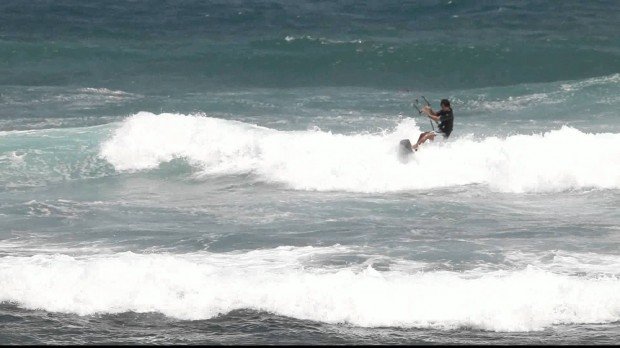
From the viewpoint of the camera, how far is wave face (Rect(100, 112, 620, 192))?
21.6 metres

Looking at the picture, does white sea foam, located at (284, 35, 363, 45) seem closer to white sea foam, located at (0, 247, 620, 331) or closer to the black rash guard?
the black rash guard

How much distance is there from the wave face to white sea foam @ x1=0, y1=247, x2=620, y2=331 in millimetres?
6675

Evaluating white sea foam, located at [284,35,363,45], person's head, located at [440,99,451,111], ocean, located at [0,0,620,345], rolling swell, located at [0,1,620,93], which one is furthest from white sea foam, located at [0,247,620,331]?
white sea foam, located at [284,35,363,45]

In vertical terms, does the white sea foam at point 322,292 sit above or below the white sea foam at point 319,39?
below

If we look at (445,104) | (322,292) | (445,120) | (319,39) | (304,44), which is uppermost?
(319,39)

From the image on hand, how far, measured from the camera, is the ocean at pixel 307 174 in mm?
13875

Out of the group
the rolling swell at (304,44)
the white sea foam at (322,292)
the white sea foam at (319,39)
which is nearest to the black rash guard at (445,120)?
the white sea foam at (322,292)

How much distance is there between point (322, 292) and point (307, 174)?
26.5ft

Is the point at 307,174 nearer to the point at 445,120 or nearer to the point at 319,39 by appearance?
the point at 445,120

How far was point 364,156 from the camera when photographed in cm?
2295

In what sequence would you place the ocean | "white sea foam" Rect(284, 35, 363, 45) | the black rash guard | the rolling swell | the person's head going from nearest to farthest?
1. the ocean
2. the person's head
3. the black rash guard
4. the rolling swell
5. "white sea foam" Rect(284, 35, 363, 45)

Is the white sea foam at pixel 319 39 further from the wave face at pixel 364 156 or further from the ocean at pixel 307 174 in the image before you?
the wave face at pixel 364 156

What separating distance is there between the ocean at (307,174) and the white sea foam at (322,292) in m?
0.03

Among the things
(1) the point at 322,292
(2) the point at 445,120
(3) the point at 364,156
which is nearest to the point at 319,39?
(3) the point at 364,156
